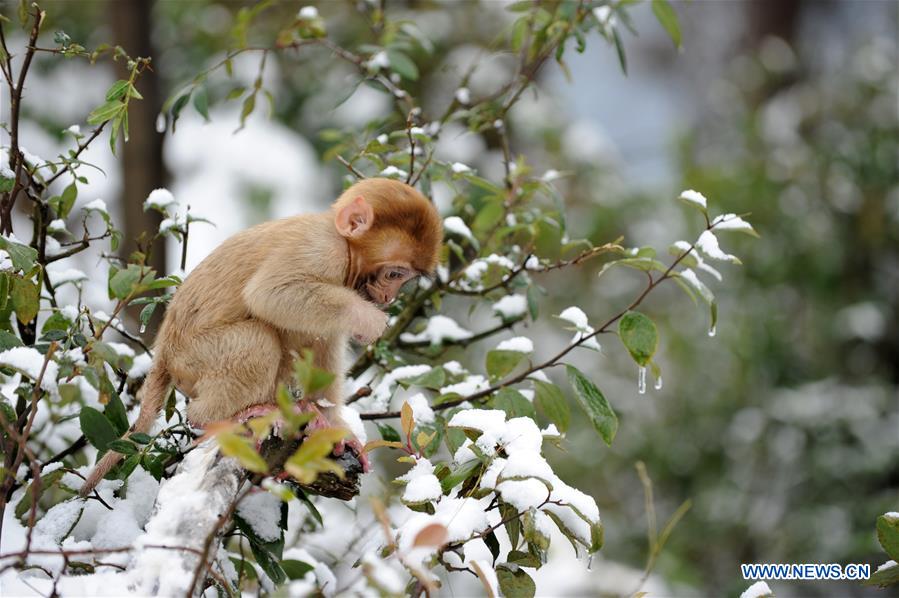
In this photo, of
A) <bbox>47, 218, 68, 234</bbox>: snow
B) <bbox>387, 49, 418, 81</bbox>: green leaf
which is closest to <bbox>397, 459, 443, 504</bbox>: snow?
<bbox>47, 218, 68, 234</bbox>: snow

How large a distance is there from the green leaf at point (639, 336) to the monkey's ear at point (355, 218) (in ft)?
2.19

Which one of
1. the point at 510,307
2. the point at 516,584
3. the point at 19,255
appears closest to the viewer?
the point at 516,584

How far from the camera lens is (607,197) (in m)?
7.00

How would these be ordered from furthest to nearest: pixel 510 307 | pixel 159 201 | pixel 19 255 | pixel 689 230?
pixel 689 230, pixel 510 307, pixel 159 201, pixel 19 255

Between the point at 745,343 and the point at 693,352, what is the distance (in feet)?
1.56

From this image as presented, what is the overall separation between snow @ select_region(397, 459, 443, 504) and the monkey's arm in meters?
0.39

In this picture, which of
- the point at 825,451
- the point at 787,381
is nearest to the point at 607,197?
the point at 787,381

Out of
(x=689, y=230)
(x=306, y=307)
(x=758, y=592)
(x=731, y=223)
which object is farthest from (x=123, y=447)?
(x=689, y=230)

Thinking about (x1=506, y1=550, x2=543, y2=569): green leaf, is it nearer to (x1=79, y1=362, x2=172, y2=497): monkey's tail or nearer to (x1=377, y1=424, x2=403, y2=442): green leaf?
(x1=377, y1=424, x2=403, y2=442): green leaf

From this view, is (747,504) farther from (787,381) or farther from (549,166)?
(549,166)

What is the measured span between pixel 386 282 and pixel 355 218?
185mm

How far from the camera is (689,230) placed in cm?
637

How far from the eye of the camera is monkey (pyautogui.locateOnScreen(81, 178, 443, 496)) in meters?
2.26

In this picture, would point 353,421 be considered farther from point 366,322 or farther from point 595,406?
point 595,406
